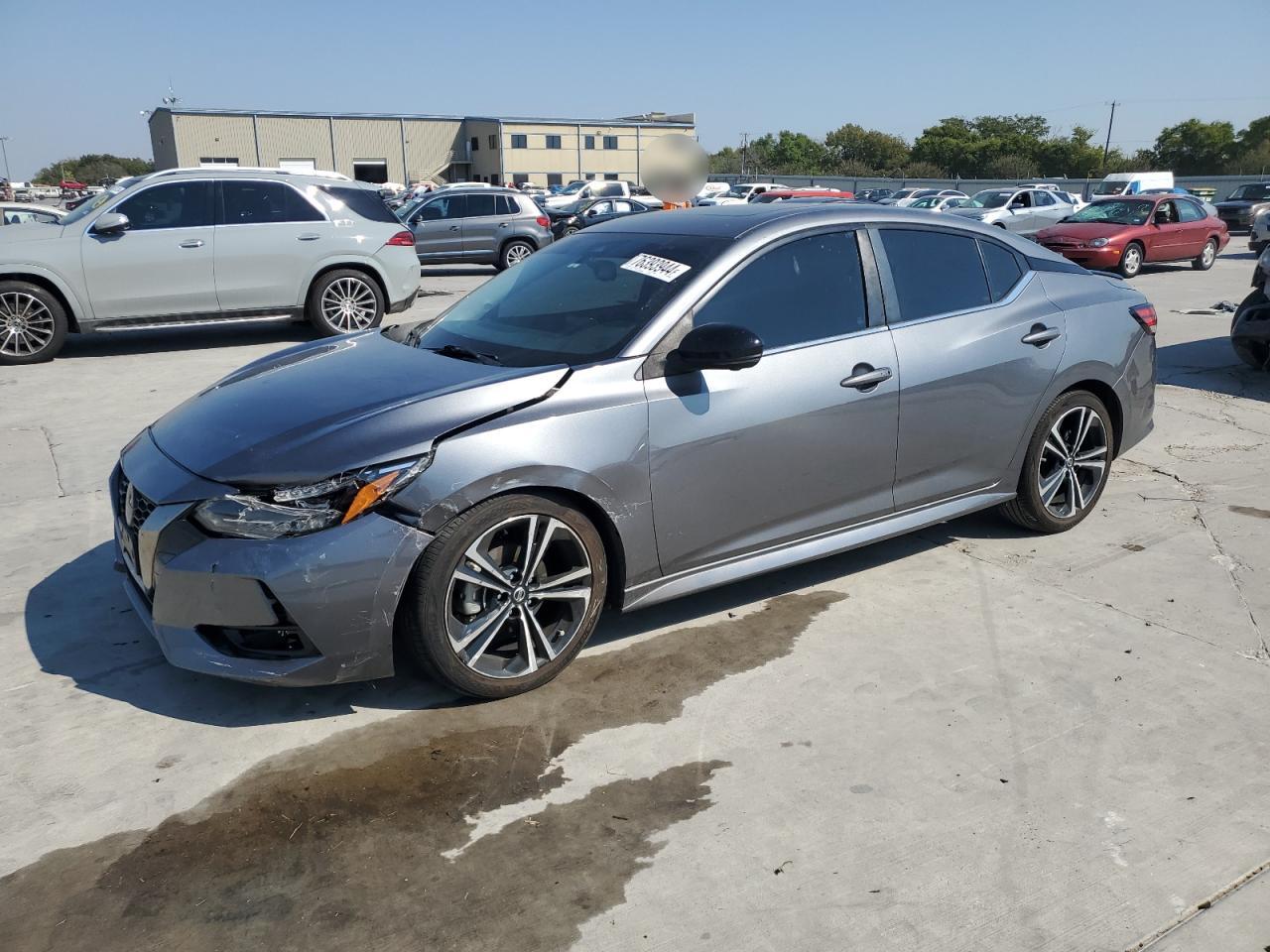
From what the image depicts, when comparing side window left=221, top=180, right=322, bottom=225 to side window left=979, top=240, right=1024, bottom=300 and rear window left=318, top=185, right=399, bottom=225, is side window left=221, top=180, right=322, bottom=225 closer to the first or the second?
rear window left=318, top=185, right=399, bottom=225

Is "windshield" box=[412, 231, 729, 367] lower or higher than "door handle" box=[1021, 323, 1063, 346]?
higher

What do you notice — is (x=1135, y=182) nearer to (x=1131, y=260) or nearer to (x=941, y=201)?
(x=941, y=201)

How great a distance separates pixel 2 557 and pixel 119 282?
570 centimetres

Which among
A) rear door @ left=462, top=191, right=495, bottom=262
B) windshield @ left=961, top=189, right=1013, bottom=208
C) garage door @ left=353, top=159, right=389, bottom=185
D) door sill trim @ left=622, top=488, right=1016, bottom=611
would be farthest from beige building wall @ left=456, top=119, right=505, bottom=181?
door sill trim @ left=622, top=488, right=1016, bottom=611

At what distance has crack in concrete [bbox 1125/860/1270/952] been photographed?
2443 mm

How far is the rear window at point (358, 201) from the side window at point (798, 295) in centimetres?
780

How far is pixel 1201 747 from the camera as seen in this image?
3.27m

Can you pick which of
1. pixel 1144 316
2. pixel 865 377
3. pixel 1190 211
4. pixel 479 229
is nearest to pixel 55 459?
pixel 865 377

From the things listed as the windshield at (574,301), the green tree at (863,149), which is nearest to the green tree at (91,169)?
the green tree at (863,149)

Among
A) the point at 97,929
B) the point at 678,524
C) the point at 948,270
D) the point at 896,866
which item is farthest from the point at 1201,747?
the point at 97,929

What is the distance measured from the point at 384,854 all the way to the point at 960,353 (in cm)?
315

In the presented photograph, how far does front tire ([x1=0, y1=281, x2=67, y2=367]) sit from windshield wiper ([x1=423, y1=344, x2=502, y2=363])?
7.22 meters

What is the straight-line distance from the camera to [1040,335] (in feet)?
15.7

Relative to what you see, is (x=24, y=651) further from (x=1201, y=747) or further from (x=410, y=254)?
(x=410, y=254)
